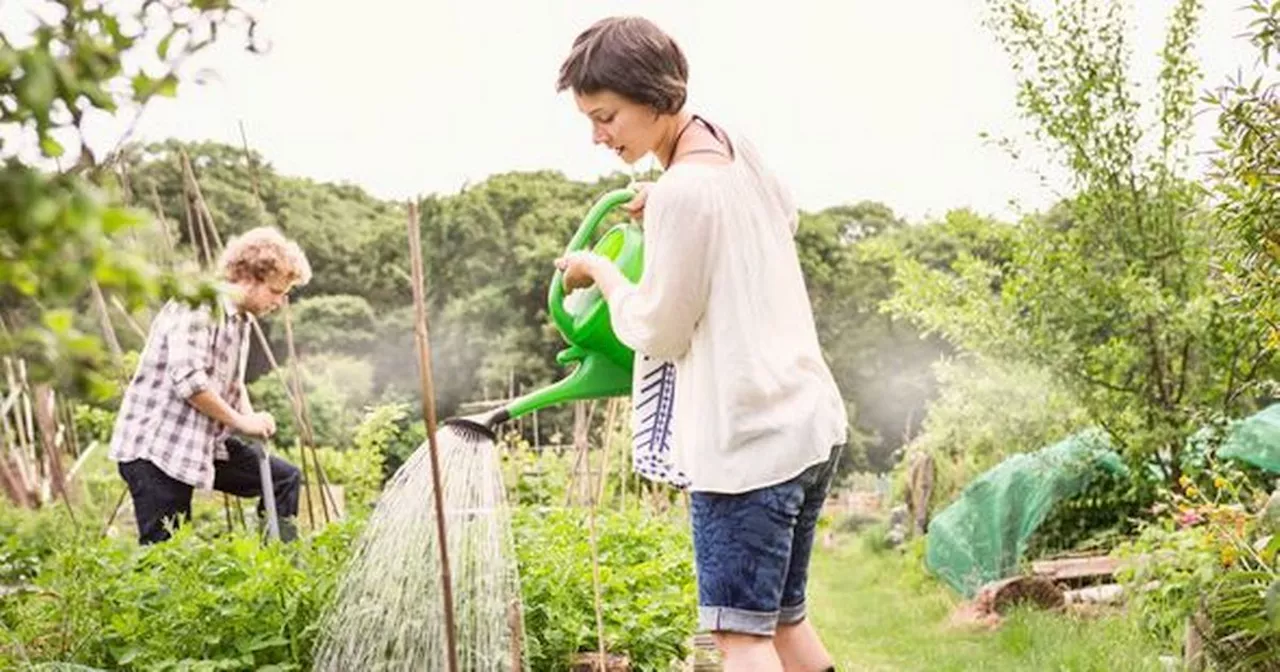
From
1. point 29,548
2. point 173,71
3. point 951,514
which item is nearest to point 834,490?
point 951,514

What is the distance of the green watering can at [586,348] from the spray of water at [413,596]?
0.26m

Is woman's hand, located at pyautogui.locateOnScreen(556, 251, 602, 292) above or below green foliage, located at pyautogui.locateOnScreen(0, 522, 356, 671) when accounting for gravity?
above

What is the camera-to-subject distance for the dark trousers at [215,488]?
3.61 m

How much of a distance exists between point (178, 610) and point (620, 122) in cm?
137

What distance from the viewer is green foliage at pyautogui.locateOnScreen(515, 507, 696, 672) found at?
2.98 meters

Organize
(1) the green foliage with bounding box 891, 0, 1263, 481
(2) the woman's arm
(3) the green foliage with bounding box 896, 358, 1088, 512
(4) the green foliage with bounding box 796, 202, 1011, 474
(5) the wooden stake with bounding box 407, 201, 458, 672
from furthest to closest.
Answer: (4) the green foliage with bounding box 796, 202, 1011, 474, (3) the green foliage with bounding box 896, 358, 1088, 512, (1) the green foliage with bounding box 891, 0, 1263, 481, (2) the woman's arm, (5) the wooden stake with bounding box 407, 201, 458, 672

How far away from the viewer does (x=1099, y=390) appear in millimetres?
5559

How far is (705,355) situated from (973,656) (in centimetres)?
288

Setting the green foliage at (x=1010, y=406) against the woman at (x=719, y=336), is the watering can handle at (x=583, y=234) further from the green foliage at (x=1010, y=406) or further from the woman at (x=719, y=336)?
the green foliage at (x=1010, y=406)

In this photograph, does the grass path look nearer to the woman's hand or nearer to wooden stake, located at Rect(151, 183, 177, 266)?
the woman's hand

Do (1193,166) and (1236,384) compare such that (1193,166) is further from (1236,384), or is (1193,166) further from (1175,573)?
Answer: (1175,573)

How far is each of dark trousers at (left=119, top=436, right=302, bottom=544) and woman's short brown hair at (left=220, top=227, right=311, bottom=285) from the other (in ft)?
1.46

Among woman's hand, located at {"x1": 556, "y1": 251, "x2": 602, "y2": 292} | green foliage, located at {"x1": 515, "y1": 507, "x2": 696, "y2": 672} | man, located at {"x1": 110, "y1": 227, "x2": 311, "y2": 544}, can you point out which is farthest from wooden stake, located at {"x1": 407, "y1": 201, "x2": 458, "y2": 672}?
man, located at {"x1": 110, "y1": 227, "x2": 311, "y2": 544}

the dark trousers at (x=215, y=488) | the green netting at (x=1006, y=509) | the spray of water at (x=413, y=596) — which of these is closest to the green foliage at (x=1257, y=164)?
the spray of water at (x=413, y=596)
